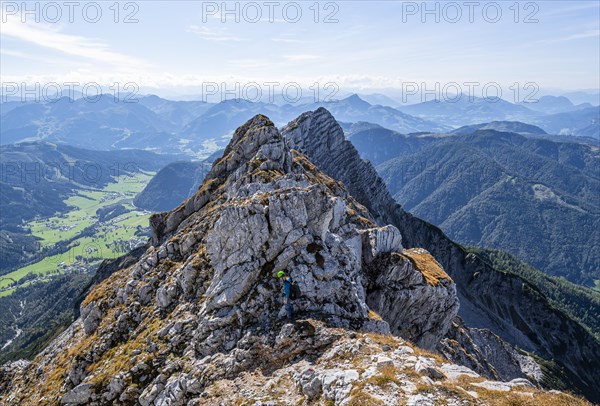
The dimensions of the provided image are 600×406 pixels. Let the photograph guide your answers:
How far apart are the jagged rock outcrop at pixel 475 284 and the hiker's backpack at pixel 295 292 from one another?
103 meters

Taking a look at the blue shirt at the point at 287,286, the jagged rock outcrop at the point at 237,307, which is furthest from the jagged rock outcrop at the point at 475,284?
the blue shirt at the point at 287,286

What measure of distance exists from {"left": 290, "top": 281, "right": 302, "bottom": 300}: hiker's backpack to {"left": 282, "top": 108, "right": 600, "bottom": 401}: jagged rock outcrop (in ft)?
338

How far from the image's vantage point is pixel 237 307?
110ft

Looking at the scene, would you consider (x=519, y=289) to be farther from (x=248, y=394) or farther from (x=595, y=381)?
(x=248, y=394)

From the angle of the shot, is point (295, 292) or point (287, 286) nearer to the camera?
point (287, 286)

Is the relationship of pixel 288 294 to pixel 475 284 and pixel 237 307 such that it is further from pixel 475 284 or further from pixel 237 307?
pixel 475 284

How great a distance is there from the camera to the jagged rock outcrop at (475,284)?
14550 cm

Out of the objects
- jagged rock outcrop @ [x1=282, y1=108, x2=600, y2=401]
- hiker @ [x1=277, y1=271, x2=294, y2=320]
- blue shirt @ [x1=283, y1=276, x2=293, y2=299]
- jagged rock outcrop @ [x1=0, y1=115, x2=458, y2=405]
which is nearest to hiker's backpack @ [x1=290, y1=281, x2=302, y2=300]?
hiker @ [x1=277, y1=271, x2=294, y2=320]

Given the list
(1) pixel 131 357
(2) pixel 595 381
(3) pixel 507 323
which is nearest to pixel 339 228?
(1) pixel 131 357

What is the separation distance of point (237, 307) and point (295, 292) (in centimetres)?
525

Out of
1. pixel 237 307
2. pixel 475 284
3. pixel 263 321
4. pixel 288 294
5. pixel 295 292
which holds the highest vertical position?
pixel 288 294

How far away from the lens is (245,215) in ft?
127

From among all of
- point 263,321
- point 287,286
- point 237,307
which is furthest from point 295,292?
point 237,307

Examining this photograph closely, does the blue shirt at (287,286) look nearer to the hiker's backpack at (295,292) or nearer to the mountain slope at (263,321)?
the hiker's backpack at (295,292)
